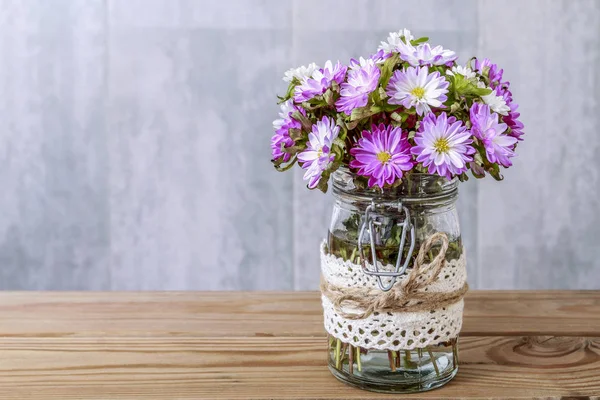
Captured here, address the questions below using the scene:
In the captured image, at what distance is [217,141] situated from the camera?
1831 mm

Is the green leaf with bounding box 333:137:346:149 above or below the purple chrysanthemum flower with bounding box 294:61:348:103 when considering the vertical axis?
below

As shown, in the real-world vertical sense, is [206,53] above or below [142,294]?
above

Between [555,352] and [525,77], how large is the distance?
0.92 m

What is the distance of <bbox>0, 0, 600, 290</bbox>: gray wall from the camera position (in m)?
1.78

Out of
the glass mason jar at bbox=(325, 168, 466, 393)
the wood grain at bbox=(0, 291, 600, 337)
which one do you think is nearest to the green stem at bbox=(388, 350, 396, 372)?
the glass mason jar at bbox=(325, 168, 466, 393)

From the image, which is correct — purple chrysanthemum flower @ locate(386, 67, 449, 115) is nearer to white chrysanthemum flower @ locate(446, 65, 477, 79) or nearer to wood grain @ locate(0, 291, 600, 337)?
white chrysanthemum flower @ locate(446, 65, 477, 79)

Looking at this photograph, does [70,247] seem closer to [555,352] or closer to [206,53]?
[206,53]

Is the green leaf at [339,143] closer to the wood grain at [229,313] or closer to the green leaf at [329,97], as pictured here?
the green leaf at [329,97]

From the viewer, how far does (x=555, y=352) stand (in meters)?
1.03

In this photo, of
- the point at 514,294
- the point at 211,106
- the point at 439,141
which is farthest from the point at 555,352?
the point at 211,106

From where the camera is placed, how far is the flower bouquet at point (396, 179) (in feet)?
2.69

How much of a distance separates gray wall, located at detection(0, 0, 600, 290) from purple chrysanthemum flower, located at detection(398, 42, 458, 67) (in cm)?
94

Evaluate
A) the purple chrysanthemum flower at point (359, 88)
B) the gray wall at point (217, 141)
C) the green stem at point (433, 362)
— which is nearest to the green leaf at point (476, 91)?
the purple chrysanthemum flower at point (359, 88)

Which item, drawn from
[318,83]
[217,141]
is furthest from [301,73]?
[217,141]
